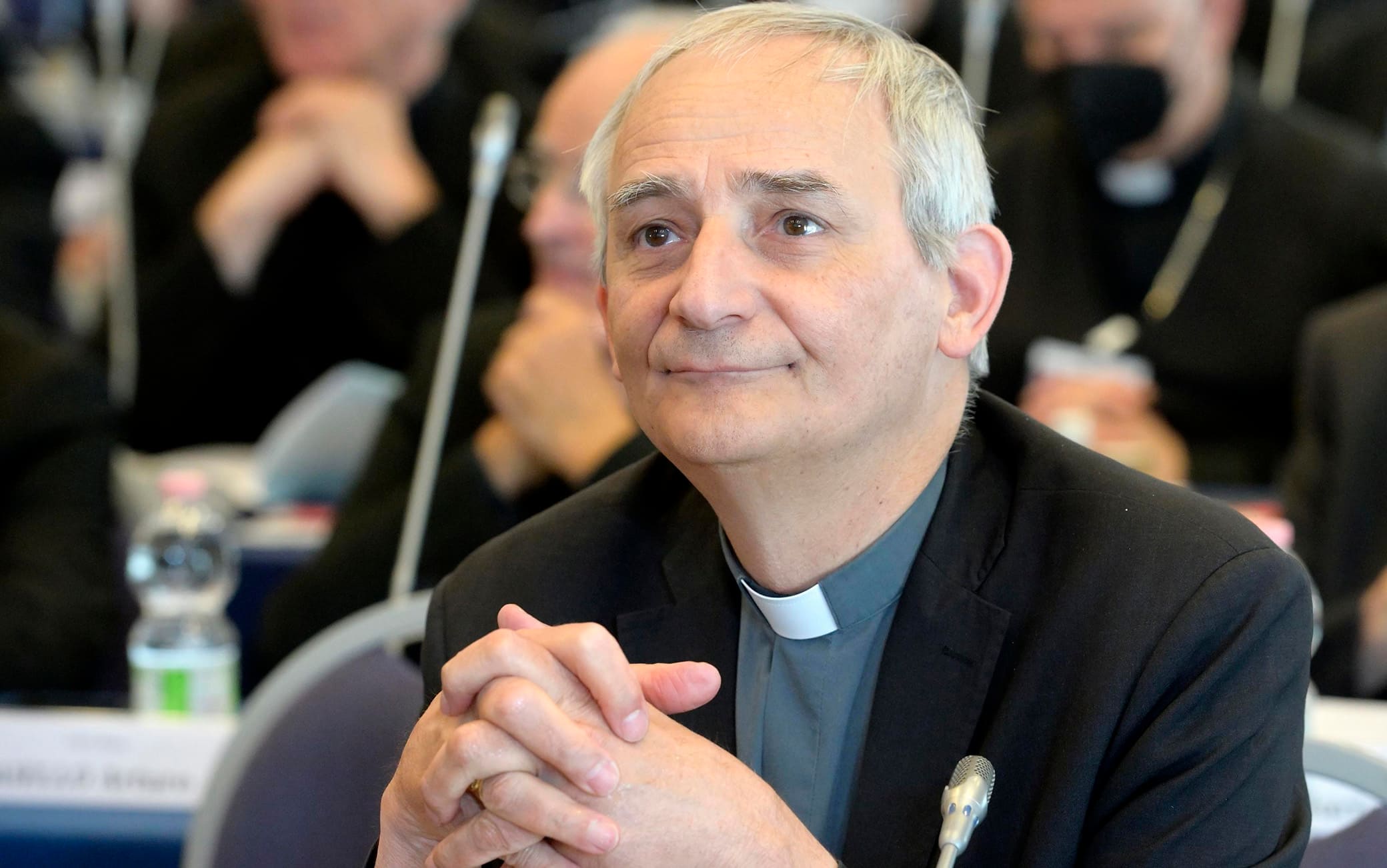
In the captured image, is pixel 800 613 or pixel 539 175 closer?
pixel 800 613

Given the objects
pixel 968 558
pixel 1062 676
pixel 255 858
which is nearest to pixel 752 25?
pixel 968 558

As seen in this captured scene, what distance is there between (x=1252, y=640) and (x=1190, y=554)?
88 mm

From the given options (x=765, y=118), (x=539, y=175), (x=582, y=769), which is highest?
(x=765, y=118)

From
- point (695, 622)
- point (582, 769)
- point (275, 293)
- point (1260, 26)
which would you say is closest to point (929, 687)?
point (695, 622)

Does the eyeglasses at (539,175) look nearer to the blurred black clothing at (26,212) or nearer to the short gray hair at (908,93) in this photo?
the short gray hair at (908,93)

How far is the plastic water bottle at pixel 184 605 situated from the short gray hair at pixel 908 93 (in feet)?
3.65

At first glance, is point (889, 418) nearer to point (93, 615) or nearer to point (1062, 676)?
point (1062, 676)

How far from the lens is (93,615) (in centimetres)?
274

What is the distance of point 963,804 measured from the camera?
1308mm

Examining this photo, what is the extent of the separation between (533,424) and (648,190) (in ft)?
4.00

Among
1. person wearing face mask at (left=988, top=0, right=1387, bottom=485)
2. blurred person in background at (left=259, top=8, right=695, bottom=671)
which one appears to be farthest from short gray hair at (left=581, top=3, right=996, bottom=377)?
person wearing face mask at (left=988, top=0, right=1387, bottom=485)

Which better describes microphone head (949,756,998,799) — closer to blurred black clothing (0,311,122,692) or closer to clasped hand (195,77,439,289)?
blurred black clothing (0,311,122,692)

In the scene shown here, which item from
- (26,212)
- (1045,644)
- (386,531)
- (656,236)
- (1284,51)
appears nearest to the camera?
(1045,644)

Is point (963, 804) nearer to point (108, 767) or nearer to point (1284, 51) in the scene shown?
point (108, 767)
